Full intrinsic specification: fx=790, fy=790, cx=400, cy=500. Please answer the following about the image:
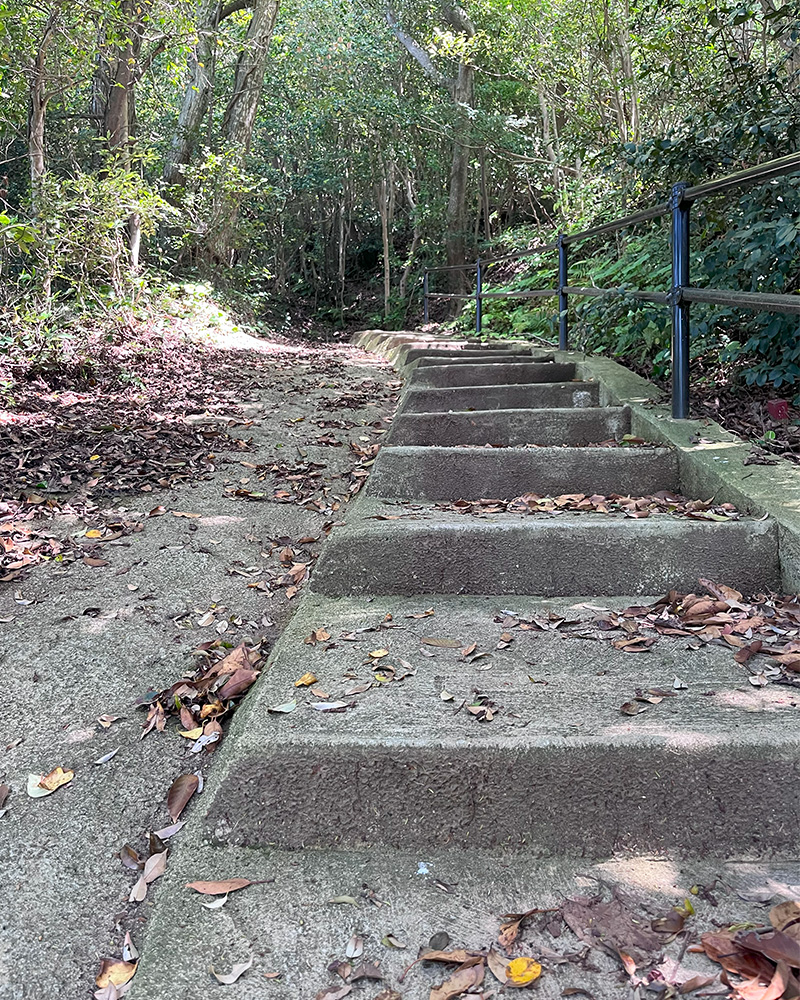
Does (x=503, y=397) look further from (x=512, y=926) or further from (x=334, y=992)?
(x=334, y=992)

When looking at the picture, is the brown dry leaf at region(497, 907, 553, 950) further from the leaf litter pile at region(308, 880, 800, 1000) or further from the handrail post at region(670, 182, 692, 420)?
the handrail post at region(670, 182, 692, 420)

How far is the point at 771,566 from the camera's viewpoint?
218 cm

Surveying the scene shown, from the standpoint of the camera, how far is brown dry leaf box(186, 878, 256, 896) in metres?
1.31

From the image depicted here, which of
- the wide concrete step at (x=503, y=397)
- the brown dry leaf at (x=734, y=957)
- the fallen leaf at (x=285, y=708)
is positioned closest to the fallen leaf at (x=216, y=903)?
the fallen leaf at (x=285, y=708)

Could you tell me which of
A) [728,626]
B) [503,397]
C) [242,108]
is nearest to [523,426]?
[503,397]

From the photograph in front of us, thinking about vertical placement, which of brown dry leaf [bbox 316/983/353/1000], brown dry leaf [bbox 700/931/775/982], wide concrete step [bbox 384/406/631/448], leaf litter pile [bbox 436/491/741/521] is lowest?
brown dry leaf [bbox 316/983/353/1000]

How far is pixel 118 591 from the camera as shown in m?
2.54

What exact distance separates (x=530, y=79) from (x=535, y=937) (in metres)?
12.8

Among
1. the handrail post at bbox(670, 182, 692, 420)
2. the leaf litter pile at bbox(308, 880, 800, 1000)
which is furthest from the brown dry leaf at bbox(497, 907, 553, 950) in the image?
the handrail post at bbox(670, 182, 692, 420)

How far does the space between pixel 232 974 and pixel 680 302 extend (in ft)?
9.22

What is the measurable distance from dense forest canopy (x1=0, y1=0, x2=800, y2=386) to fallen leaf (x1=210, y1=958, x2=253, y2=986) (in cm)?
318

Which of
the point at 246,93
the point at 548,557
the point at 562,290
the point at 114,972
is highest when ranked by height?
the point at 246,93

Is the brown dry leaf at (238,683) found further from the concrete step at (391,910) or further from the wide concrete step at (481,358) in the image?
the wide concrete step at (481,358)

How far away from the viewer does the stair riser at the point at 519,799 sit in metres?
1.40
